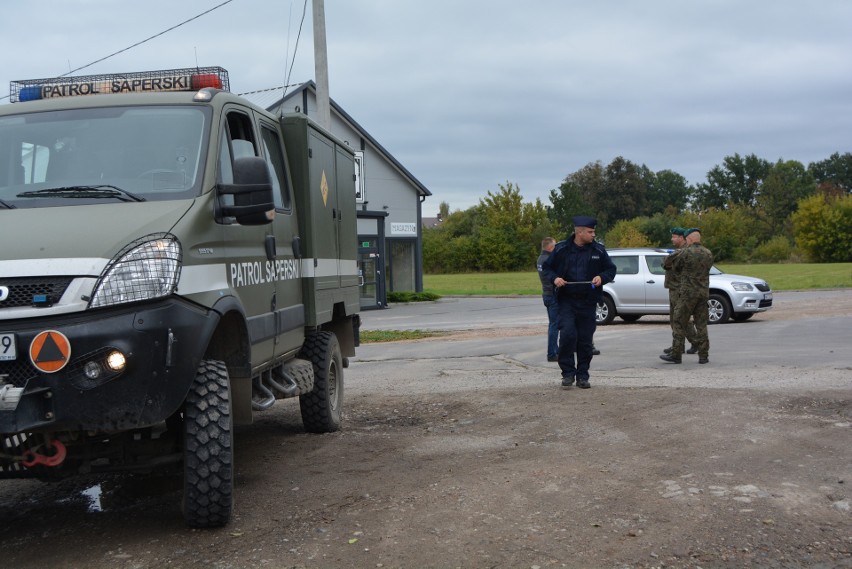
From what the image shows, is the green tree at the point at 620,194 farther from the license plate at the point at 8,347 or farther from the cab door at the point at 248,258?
the license plate at the point at 8,347

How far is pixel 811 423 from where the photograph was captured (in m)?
7.59

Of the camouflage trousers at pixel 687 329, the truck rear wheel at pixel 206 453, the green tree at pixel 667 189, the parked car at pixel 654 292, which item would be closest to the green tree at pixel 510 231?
the green tree at pixel 667 189

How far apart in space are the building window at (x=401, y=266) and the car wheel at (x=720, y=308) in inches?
737

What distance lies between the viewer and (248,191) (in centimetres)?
534

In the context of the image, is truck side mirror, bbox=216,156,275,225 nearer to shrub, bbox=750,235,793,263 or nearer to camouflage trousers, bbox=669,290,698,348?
camouflage trousers, bbox=669,290,698,348

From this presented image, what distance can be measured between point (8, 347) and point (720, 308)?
17980mm

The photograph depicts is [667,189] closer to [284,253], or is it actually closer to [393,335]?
[393,335]

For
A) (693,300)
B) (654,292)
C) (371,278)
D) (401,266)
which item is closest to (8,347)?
A: (693,300)

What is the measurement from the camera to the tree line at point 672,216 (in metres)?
82.7

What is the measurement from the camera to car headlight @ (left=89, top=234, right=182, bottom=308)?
448cm

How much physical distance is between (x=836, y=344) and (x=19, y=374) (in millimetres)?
12940

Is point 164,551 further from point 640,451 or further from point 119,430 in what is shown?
point 640,451

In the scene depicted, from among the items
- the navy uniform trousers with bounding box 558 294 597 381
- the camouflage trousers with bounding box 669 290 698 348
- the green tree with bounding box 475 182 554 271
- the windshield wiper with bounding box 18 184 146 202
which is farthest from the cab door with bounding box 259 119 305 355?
the green tree with bounding box 475 182 554 271

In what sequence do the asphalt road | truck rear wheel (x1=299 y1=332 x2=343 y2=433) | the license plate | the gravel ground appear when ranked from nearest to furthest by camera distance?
1. the license plate
2. the gravel ground
3. truck rear wheel (x1=299 y1=332 x2=343 y2=433)
4. the asphalt road
